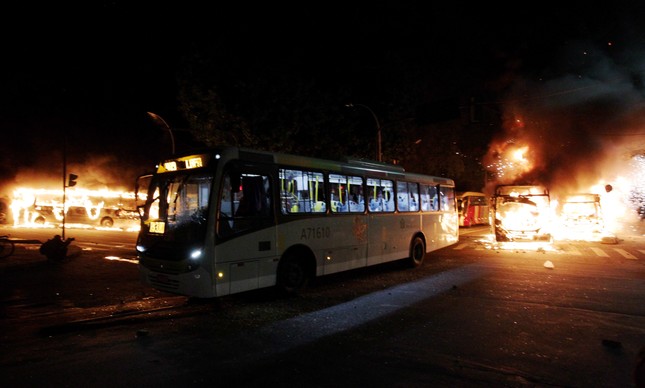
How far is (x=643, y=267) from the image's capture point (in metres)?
13.2

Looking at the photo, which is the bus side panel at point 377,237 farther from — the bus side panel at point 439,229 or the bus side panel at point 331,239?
the bus side panel at point 439,229

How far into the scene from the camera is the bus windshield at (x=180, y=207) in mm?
7465

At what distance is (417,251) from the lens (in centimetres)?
1339

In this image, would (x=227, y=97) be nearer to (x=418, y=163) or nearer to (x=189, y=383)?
(x=189, y=383)

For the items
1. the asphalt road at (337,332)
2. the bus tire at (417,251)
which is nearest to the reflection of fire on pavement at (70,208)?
the asphalt road at (337,332)

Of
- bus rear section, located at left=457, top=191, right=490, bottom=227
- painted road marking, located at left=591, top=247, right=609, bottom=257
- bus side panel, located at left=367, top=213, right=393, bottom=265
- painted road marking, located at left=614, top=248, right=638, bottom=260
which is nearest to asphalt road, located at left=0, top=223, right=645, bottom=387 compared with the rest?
bus side panel, located at left=367, top=213, right=393, bottom=265

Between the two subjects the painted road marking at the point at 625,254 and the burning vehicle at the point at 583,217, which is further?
the burning vehicle at the point at 583,217

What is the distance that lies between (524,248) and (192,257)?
51.2ft

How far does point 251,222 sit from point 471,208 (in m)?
30.0

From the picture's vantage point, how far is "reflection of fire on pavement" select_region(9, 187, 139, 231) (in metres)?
29.9

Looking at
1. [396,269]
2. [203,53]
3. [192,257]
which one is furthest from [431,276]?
[203,53]

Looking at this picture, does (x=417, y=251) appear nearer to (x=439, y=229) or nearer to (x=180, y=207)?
(x=439, y=229)

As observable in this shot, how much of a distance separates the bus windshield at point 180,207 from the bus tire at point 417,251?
739 cm

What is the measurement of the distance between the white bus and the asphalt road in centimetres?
65
